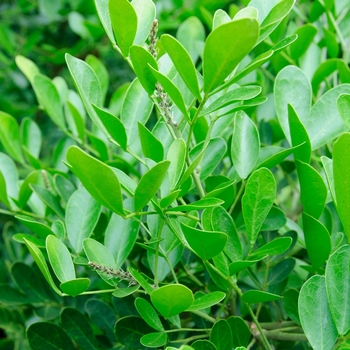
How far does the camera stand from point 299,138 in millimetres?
533

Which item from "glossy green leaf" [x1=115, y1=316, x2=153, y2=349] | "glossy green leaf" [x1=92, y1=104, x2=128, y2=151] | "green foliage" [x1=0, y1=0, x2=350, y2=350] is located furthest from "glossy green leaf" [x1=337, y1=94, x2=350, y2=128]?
"glossy green leaf" [x1=115, y1=316, x2=153, y2=349]

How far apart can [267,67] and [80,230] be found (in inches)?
18.6

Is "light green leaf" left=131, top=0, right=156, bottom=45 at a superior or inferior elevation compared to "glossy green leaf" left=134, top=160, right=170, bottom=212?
superior

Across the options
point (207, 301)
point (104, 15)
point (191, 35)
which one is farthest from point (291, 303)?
point (191, 35)

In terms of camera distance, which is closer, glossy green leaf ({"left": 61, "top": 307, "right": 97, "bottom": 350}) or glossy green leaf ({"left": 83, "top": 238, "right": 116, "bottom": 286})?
glossy green leaf ({"left": 83, "top": 238, "right": 116, "bottom": 286})

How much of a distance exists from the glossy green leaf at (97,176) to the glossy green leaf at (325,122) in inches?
9.7

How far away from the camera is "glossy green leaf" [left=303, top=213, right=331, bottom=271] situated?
1.73ft

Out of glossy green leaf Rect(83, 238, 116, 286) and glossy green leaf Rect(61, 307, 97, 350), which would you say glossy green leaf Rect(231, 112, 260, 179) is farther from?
glossy green leaf Rect(61, 307, 97, 350)

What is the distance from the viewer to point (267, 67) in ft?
2.98

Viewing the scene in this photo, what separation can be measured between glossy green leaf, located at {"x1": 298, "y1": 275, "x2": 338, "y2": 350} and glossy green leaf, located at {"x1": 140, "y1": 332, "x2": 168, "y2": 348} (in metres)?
0.14

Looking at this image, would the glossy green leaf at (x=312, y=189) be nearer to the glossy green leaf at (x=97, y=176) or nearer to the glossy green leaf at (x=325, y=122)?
the glossy green leaf at (x=325, y=122)

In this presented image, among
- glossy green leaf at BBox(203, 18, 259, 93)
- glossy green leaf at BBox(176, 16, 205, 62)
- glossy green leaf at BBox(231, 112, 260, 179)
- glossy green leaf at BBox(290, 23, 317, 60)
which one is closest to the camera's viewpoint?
glossy green leaf at BBox(203, 18, 259, 93)

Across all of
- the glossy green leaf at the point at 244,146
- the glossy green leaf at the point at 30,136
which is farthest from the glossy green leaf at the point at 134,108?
the glossy green leaf at the point at 30,136

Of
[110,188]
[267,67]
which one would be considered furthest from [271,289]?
[267,67]
